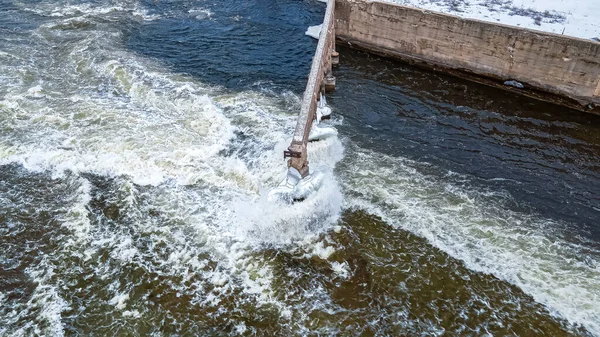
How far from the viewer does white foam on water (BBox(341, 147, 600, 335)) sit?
977 cm

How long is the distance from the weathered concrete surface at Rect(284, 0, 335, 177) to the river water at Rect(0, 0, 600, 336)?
3.36ft

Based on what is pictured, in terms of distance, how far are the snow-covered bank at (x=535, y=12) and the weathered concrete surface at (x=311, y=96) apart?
12.3ft

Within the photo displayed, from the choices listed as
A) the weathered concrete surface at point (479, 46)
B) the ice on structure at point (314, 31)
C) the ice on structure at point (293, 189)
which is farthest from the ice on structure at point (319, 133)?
the ice on structure at point (314, 31)

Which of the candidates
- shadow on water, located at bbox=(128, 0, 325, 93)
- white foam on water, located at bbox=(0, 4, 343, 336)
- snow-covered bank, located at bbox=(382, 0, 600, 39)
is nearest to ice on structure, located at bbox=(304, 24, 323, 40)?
shadow on water, located at bbox=(128, 0, 325, 93)

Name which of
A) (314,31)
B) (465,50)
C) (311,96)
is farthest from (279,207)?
(314,31)

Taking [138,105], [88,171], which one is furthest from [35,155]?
[138,105]

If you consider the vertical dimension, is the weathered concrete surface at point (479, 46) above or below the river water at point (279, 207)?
above

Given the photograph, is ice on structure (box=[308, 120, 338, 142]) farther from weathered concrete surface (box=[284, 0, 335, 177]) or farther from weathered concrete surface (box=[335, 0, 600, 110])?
weathered concrete surface (box=[335, 0, 600, 110])

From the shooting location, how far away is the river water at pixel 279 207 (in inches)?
377

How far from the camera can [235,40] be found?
72.9 ft

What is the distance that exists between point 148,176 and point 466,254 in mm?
9544

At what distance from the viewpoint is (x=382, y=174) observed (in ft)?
43.4

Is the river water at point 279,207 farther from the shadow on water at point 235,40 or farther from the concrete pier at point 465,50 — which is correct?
the concrete pier at point 465,50

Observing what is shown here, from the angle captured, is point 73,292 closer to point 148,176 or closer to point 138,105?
point 148,176
